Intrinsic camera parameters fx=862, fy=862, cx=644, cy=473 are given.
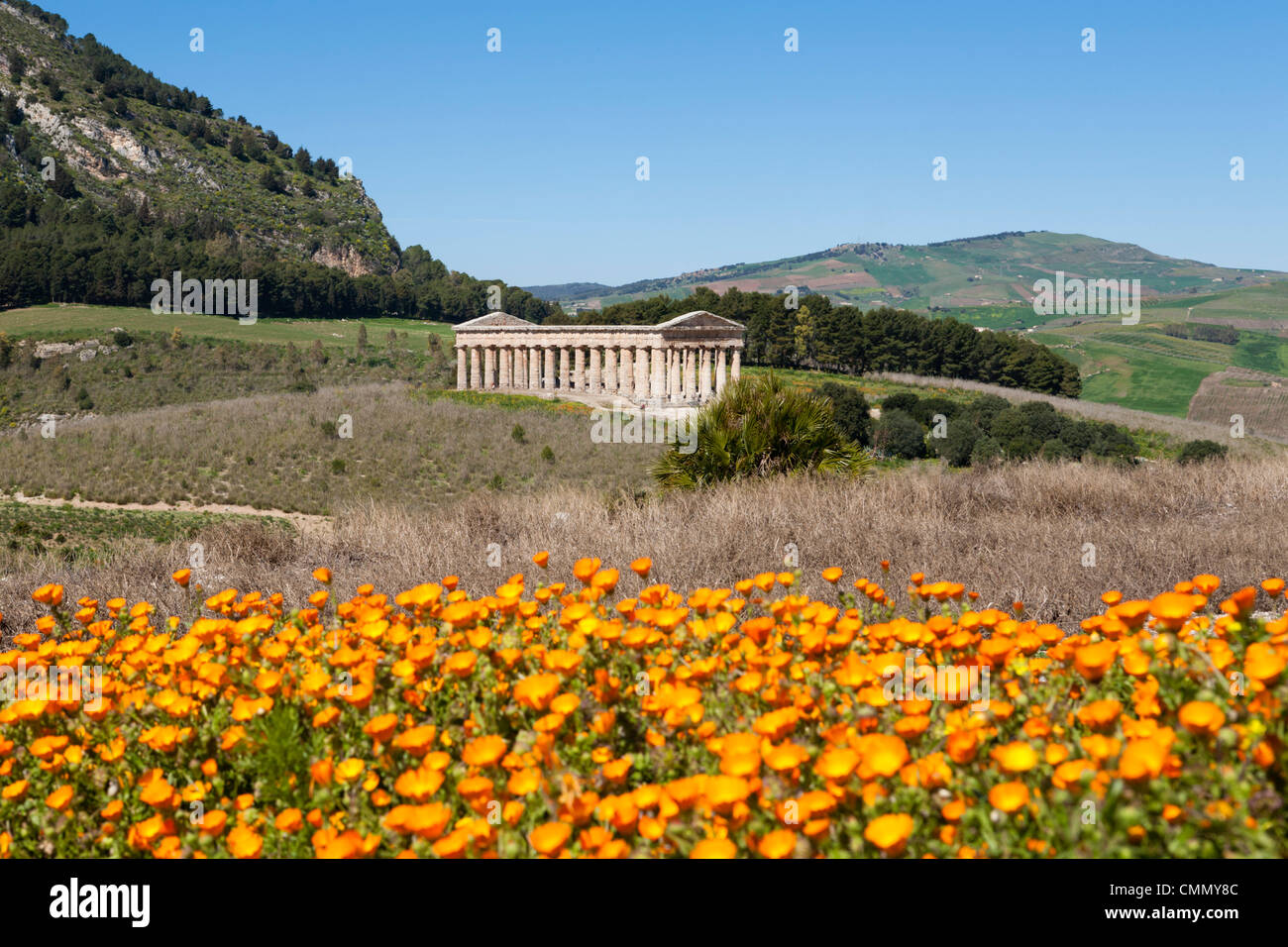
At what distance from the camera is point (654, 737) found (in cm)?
311

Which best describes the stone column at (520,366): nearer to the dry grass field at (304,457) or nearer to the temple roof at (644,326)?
the temple roof at (644,326)

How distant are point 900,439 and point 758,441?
28458 millimetres

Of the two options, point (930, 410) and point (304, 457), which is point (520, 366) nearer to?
point (930, 410)

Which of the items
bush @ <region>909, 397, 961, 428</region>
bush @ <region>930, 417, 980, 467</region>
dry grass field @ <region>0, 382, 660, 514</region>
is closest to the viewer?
dry grass field @ <region>0, 382, 660, 514</region>

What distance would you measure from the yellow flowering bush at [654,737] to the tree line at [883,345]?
249ft

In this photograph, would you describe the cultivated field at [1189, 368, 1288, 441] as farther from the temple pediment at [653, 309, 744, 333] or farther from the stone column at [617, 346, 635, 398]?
the stone column at [617, 346, 635, 398]

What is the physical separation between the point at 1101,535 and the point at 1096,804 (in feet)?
21.5

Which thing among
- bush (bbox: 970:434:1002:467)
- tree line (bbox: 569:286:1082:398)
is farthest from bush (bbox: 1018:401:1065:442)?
tree line (bbox: 569:286:1082:398)

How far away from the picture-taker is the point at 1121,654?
3.35 m

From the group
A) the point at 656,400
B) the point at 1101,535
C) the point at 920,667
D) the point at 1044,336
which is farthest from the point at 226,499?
the point at 1044,336

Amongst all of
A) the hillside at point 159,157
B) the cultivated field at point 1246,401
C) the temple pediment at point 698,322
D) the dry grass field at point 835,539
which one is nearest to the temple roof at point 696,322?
the temple pediment at point 698,322

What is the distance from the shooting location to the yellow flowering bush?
92.0 inches

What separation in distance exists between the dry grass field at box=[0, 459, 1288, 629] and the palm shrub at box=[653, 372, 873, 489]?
158cm
